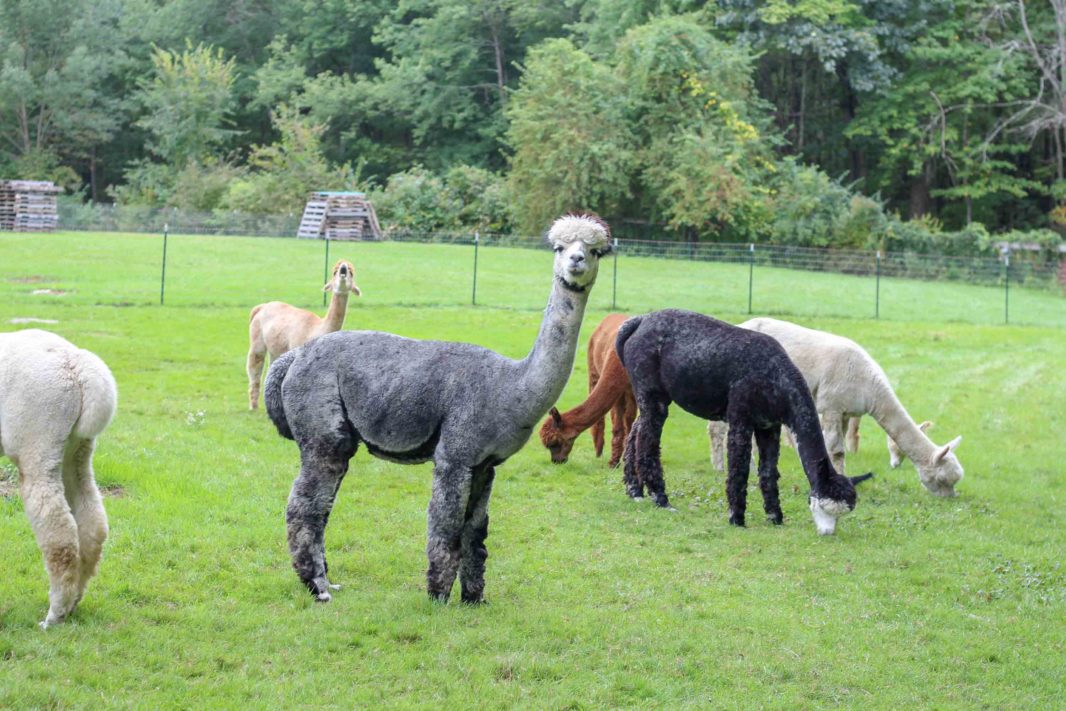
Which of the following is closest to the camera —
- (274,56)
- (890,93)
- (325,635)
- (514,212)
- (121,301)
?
(325,635)

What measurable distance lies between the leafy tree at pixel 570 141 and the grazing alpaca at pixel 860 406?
26.1 m

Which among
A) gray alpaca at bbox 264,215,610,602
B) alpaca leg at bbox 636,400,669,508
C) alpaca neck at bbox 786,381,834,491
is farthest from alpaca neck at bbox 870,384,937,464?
gray alpaca at bbox 264,215,610,602

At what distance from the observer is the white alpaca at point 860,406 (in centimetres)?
1131

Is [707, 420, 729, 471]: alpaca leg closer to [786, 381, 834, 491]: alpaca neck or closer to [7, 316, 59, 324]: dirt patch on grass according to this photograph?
[786, 381, 834, 491]: alpaca neck

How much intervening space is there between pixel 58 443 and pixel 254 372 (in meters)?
7.56

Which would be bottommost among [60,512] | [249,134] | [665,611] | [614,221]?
[665,611]

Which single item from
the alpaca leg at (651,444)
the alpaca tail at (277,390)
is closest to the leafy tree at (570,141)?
the alpaca leg at (651,444)

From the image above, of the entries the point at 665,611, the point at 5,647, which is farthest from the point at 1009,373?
the point at 5,647

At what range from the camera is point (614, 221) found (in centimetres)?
4041

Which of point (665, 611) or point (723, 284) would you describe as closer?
point (665, 611)

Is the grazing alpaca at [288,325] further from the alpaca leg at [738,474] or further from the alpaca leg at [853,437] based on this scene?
the alpaca leg at [853,437]

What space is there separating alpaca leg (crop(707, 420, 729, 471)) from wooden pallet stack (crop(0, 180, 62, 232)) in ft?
97.3

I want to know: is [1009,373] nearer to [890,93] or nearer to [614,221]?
[614,221]

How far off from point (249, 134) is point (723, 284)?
33475 mm
